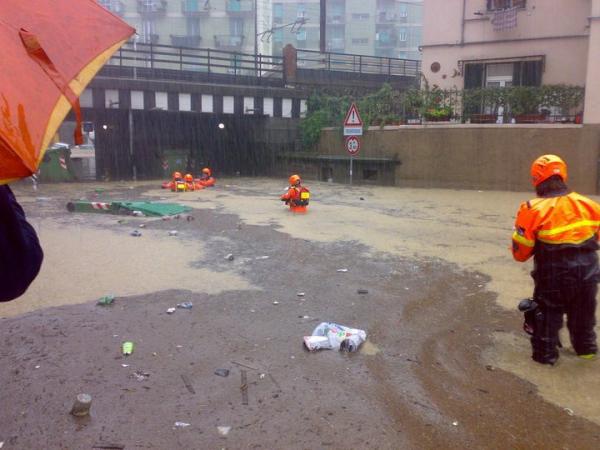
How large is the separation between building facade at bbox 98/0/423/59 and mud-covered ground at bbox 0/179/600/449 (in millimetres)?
43538

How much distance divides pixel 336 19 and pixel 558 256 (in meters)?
69.0

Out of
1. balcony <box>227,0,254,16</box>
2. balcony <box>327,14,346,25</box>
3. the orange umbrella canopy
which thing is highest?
balcony <box>327,14,346,25</box>

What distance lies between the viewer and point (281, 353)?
14.9ft

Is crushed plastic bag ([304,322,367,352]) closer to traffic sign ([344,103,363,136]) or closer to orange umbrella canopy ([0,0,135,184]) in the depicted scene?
orange umbrella canopy ([0,0,135,184])

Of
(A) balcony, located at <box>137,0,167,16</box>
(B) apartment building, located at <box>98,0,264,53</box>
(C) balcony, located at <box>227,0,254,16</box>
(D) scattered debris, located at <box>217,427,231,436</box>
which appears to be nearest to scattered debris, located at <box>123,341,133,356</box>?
(D) scattered debris, located at <box>217,427,231,436</box>

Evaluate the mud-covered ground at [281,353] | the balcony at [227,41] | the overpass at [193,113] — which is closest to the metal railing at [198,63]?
the overpass at [193,113]

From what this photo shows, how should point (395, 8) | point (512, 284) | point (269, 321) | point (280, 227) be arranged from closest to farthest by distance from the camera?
1. point (269, 321)
2. point (512, 284)
3. point (280, 227)
4. point (395, 8)

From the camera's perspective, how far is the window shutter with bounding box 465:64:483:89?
65.9 feet

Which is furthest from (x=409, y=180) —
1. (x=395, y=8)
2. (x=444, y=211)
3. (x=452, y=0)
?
(x=395, y=8)

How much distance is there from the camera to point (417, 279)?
6855 mm

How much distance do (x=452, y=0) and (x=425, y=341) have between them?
712 inches

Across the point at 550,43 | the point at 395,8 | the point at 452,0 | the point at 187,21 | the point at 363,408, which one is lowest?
the point at 363,408

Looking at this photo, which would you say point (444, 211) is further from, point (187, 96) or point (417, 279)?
point (187, 96)

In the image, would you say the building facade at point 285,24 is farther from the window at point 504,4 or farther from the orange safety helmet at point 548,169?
the orange safety helmet at point 548,169
